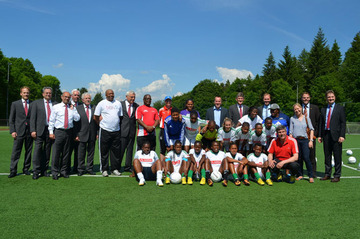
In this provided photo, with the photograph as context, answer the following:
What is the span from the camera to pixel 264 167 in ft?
21.6

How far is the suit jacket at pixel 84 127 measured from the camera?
23.9ft

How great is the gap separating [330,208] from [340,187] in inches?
69.4

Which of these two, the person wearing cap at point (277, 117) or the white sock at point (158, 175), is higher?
the person wearing cap at point (277, 117)

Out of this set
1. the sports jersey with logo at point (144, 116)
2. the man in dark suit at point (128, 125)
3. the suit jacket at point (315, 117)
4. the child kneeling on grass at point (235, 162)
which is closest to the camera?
the child kneeling on grass at point (235, 162)

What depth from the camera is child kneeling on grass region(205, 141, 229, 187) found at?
6.42m

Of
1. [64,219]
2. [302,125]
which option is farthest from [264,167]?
[64,219]

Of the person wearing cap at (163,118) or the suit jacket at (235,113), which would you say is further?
the suit jacket at (235,113)

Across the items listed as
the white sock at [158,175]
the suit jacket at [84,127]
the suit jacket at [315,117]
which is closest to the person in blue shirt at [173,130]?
the white sock at [158,175]

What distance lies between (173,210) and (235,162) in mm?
2558

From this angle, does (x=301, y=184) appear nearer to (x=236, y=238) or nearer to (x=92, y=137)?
(x=236, y=238)

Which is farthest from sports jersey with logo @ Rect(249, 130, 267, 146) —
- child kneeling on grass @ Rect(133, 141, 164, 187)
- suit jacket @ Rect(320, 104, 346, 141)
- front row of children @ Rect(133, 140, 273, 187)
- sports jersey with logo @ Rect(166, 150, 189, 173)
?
child kneeling on grass @ Rect(133, 141, 164, 187)

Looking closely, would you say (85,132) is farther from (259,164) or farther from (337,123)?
(337,123)

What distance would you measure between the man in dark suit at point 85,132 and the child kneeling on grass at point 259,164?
4.15 metres

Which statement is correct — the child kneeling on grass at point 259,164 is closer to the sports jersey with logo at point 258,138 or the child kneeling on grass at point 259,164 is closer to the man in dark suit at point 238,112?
the sports jersey with logo at point 258,138
